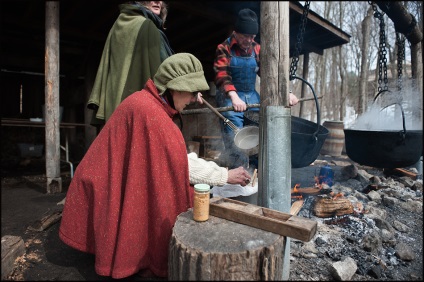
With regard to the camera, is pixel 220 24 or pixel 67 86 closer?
pixel 220 24

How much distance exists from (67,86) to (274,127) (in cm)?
938

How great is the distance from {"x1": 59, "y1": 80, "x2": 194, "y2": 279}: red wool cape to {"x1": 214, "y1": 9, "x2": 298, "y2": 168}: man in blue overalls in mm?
1746

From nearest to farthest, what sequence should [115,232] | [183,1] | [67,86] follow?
[115,232]
[183,1]
[67,86]

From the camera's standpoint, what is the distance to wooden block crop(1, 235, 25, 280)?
1.94 meters

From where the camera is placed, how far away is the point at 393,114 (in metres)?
4.62

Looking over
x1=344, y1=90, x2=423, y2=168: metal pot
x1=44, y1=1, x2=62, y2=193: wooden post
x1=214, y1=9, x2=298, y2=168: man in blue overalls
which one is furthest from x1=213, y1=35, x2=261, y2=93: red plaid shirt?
x1=44, y1=1, x2=62, y2=193: wooden post

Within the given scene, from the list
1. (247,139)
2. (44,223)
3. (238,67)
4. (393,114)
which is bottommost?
(44,223)

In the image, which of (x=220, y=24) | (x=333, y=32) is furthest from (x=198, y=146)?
(x=333, y=32)

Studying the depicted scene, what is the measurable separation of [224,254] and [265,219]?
1.12 ft

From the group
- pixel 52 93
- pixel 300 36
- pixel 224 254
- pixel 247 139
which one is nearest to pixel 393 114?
pixel 300 36

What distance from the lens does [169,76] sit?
186 centimetres

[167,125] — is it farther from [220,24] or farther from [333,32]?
[333,32]

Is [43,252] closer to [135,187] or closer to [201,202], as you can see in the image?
[135,187]

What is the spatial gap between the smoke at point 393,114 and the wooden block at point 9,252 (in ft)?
15.8
